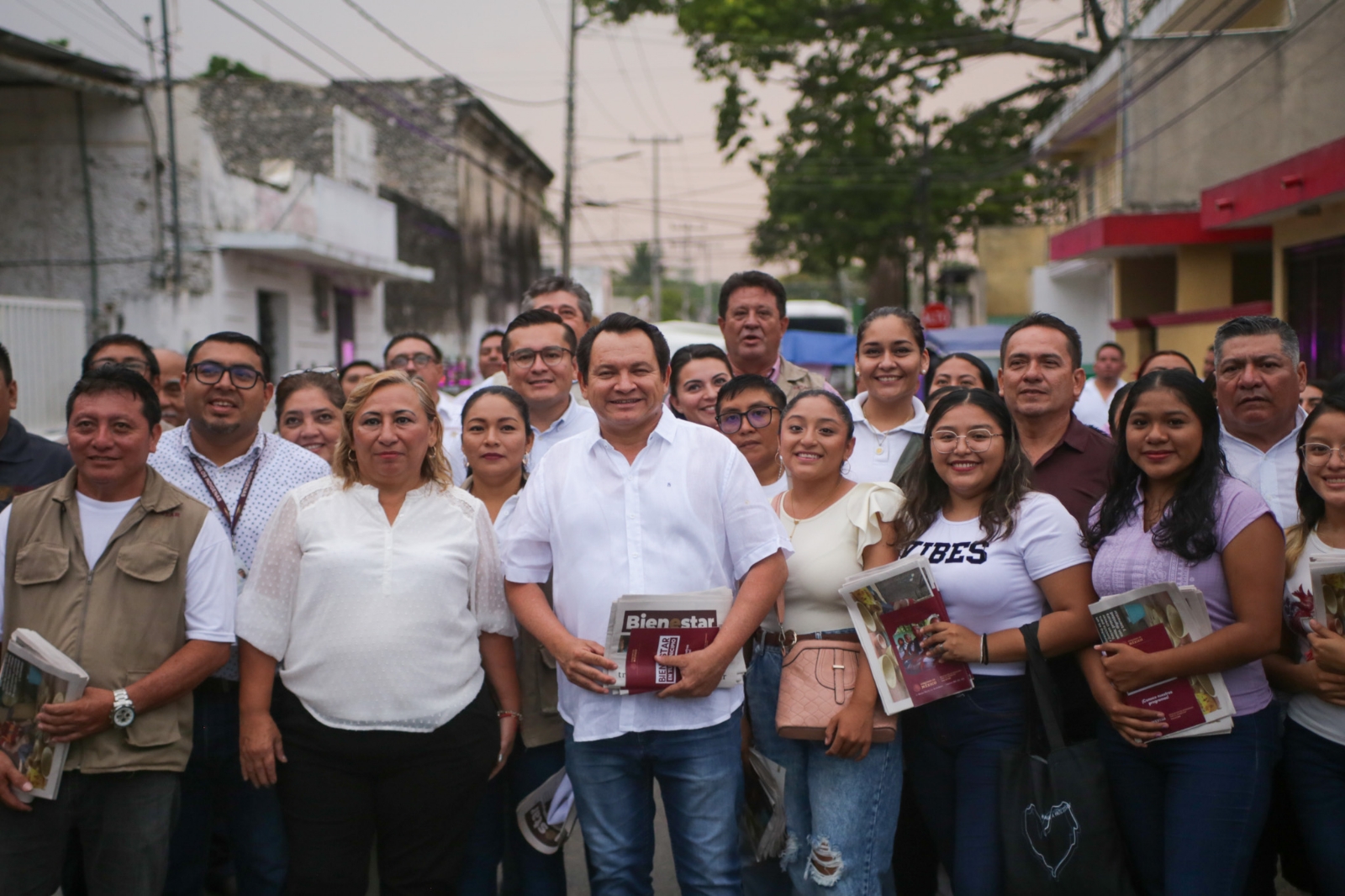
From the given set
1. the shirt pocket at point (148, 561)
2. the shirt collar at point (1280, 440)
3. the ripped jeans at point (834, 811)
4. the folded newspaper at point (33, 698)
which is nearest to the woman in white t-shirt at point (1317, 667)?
the shirt collar at point (1280, 440)

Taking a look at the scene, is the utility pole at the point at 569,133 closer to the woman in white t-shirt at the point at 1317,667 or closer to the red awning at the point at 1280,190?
the red awning at the point at 1280,190

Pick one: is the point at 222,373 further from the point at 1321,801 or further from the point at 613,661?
the point at 1321,801

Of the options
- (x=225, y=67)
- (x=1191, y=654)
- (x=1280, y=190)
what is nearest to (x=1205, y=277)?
(x=1280, y=190)

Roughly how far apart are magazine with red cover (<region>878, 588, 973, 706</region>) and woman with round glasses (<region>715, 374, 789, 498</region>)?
0.85 metres

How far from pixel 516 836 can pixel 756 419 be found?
172 centimetres

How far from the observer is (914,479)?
137 inches

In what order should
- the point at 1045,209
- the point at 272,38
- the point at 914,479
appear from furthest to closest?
the point at 1045,209 → the point at 272,38 → the point at 914,479

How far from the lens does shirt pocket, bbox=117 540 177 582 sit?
3.10m

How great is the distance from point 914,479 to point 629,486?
103 centimetres

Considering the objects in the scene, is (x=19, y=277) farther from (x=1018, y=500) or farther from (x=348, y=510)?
(x=1018, y=500)

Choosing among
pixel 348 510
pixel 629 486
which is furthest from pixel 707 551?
pixel 348 510

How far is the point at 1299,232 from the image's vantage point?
13242mm

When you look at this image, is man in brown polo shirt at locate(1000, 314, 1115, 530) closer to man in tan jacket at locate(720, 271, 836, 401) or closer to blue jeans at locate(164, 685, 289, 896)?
man in tan jacket at locate(720, 271, 836, 401)

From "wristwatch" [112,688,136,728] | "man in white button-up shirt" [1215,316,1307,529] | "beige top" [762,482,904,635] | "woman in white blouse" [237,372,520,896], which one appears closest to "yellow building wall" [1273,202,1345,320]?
"man in white button-up shirt" [1215,316,1307,529]
